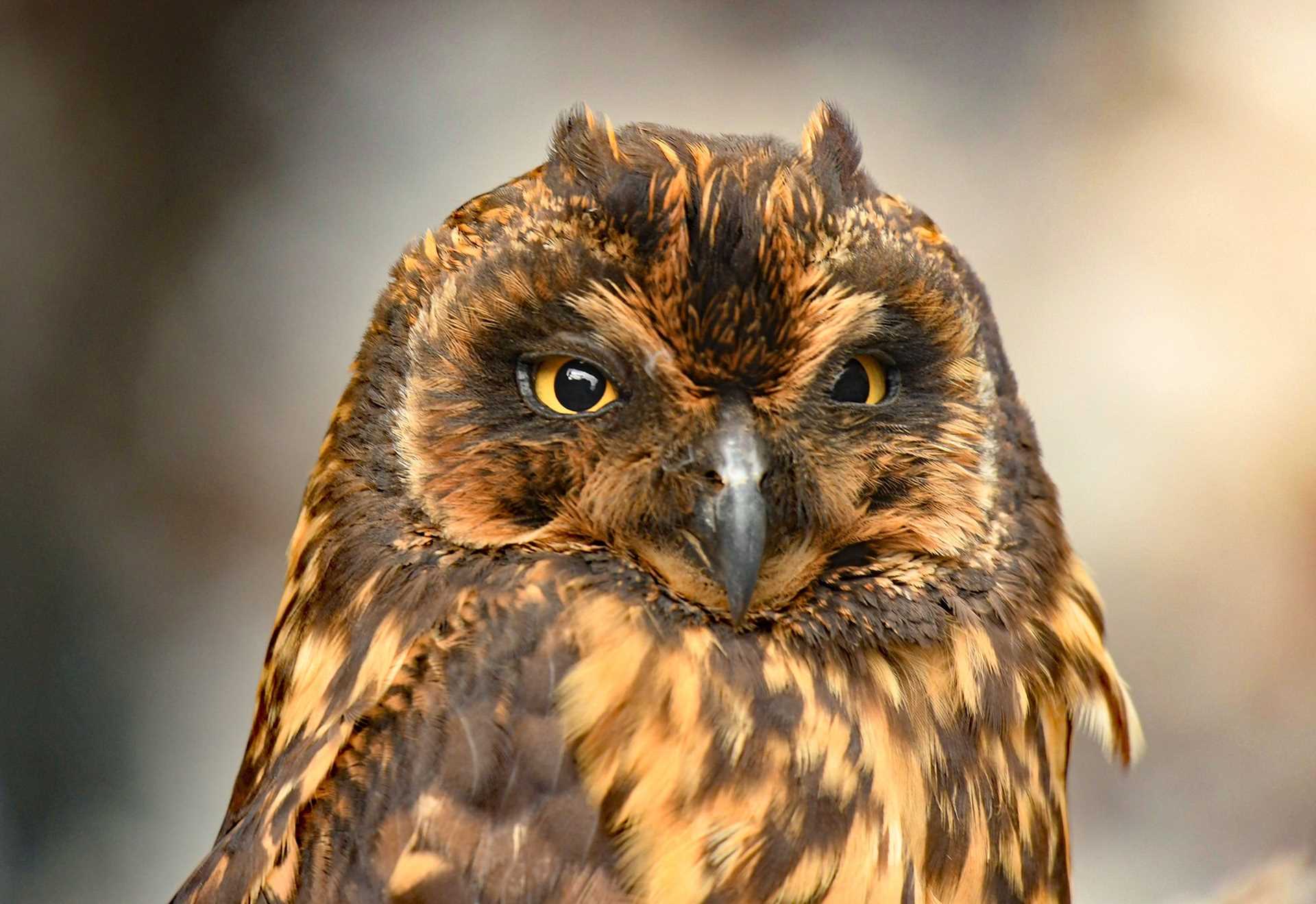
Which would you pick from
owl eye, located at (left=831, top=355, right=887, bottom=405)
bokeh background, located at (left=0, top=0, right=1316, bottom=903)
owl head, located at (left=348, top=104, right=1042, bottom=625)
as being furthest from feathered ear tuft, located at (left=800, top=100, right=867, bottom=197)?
bokeh background, located at (left=0, top=0, right=1316, bottom=903)

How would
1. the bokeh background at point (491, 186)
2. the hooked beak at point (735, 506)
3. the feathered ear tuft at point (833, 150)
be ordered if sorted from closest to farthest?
the hooked beak at point (735, 506) → the feathered ear tuft at point (833, 150) → the bokeh background at point (491, 186)

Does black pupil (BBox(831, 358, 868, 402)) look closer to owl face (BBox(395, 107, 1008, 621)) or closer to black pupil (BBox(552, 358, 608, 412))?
owl face (BBox(395, 107, 1008, 621))

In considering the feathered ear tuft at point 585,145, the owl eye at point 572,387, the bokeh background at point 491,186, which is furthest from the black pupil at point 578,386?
the bokeh background at point 491,186

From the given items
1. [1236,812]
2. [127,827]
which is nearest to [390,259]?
[127,827]

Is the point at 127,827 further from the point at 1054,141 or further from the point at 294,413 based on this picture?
the point at 1054,141

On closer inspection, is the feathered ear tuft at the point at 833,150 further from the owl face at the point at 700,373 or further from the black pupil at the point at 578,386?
the black pupil at the point at 578,386

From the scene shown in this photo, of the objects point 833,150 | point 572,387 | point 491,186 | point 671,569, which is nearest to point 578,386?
point 572,387
